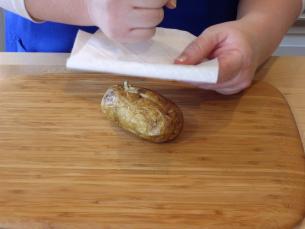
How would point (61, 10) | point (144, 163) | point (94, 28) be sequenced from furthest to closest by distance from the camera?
point (94, 28), point (61, 10), point (144, 163)

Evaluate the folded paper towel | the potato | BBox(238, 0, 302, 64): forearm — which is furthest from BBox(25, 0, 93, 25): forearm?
BBox(238, 0, 302, 64): forearm

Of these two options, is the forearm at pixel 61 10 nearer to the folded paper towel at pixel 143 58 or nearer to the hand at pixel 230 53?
the folded paper towel at pixel 143 58

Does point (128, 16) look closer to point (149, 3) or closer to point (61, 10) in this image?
point (149, 3)

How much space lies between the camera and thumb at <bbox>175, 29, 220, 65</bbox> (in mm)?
728

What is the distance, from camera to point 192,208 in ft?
1.96

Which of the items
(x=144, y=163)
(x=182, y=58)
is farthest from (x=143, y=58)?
(x=144, y=163)

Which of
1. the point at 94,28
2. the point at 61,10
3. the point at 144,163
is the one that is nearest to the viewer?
the point at 144,163

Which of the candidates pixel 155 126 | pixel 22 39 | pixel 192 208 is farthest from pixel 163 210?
pixel 22 39

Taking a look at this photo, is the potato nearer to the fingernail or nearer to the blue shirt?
the fingernail

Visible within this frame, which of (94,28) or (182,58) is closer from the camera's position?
(182,58)

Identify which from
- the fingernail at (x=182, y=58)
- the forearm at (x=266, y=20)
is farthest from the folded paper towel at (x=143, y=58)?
the forearm at (x=266, y=20)

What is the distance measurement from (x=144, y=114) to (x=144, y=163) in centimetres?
7

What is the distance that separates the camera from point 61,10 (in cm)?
78

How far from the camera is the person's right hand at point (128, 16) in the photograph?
26.9 inches
